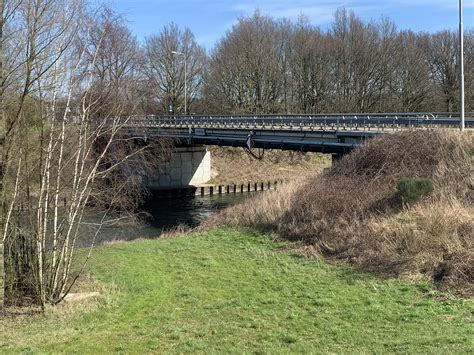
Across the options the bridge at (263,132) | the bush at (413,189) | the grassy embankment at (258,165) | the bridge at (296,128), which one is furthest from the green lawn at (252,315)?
the grassy embankment at (258,165)

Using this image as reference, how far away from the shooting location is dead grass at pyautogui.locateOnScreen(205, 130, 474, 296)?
13.1 meters

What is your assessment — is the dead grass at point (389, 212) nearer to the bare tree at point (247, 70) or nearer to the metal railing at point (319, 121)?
the metal railing at point (319, 121)

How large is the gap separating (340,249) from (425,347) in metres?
7.99

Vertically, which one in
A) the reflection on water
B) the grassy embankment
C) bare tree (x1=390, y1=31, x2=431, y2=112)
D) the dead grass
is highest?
bare tree (x1=390, y1=31, x2=431, y2=112)

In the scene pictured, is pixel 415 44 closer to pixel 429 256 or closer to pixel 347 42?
pixel 347 42

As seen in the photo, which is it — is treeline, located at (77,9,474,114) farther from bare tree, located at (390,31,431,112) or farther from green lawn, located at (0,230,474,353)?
green lawn, located at (0,230,474,353)

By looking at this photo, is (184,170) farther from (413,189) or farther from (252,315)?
(252,315)

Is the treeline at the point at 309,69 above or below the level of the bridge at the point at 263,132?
above

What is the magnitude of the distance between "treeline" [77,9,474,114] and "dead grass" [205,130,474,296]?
5353 cm

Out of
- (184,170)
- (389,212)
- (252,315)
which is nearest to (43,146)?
Result: (252,315)

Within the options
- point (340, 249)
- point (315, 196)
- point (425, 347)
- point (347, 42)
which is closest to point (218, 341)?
point (425, 347)

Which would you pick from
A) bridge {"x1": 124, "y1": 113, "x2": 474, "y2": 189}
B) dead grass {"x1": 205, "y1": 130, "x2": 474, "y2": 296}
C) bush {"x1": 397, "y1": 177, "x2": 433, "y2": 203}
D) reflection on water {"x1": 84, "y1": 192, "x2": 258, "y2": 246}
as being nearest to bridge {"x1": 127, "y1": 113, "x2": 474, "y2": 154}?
bridge {"x1": 124, "y1": 113, "x2": 474, "y2": 189}

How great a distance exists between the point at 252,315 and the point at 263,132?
1254 inches

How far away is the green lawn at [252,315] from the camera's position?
8.19m
